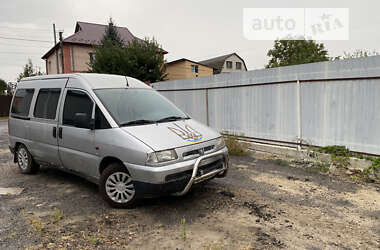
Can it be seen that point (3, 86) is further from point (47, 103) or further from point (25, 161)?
point (47, 103)

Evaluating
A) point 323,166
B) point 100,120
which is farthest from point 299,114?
point 100,120

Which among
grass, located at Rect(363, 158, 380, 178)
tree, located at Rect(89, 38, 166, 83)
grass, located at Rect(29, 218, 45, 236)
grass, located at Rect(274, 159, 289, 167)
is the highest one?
tree, located at Rect(89, 38, 166, 83)

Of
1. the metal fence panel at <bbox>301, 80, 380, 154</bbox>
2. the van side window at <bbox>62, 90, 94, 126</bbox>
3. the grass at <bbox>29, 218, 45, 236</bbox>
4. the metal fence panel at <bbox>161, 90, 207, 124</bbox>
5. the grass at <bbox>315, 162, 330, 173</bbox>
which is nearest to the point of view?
the grass at <bbox>29, 218, 45, 236</bbox>

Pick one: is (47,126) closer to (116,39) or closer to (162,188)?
(162,188)

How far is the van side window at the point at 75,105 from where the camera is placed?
412 centimetres

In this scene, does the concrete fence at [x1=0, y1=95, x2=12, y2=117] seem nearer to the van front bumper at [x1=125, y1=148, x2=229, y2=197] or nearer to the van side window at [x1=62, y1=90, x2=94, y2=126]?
the van side window at [x1=62, y1=90, x2=94, y2=126]

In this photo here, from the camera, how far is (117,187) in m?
3.77

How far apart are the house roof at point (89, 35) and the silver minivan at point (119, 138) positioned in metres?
24.9

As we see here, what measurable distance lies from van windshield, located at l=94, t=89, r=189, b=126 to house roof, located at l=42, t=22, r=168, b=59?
999 inches

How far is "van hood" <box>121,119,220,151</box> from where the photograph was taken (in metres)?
3.42

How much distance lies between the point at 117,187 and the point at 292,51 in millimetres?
41191

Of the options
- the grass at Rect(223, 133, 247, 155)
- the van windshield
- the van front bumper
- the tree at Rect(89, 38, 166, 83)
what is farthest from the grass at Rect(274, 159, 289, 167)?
the tree at Rect(89, 38, 166, 83)

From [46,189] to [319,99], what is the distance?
6020 mm

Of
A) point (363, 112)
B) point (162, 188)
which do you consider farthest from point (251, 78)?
point (162, 188)
